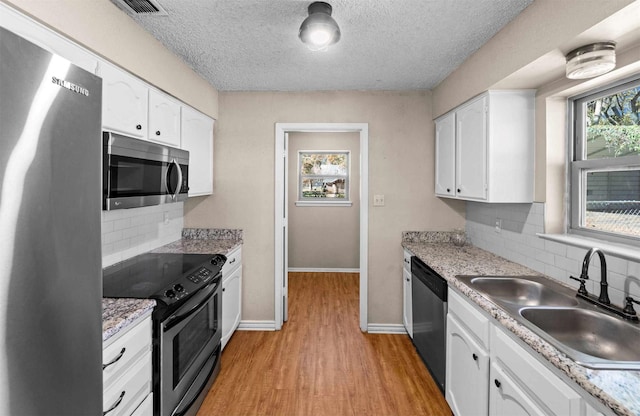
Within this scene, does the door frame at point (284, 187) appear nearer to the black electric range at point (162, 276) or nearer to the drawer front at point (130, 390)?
the black electric range at point (162, 276)

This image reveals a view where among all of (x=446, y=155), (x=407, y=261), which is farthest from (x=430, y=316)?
(x=446, y=155)

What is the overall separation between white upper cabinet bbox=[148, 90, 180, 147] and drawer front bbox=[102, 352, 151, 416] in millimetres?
1359

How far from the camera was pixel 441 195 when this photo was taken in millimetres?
2910

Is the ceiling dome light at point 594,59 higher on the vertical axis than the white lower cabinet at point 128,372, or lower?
higher

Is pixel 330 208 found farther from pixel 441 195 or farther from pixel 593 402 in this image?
pixel 593 402

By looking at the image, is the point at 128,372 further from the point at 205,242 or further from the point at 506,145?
the point at 506,145

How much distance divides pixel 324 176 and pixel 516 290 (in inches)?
149

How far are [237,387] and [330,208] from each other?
11.1 ft

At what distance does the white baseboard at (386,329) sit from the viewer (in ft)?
10.1

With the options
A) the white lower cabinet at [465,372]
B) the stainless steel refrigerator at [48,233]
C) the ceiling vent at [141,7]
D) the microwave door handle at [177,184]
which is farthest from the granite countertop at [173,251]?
the white lower cabinet at [465,372]

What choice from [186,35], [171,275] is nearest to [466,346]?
[171,275]

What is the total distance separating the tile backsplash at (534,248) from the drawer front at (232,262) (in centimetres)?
222

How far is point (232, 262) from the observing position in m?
2.82

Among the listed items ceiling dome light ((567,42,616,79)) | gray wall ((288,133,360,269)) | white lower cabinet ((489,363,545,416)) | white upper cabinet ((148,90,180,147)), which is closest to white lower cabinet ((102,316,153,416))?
white upper cabinet ((148,90,180,147))
